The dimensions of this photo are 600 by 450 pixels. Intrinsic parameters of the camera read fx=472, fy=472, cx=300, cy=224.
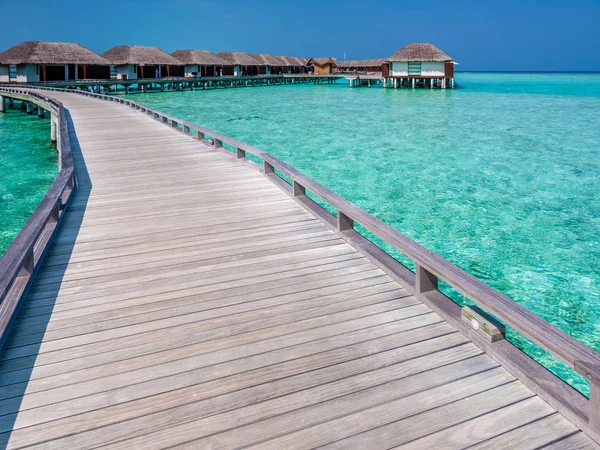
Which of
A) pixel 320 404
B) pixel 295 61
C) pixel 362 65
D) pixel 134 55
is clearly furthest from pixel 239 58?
pixel 320 404

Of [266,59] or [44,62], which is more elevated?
[266,59]

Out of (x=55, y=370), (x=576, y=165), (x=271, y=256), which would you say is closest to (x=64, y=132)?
(x=271, y=256)

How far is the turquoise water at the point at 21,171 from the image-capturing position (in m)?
10.6

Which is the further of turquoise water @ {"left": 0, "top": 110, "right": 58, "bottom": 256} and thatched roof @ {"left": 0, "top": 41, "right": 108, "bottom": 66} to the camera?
thatched roof @ {"left": 0, "top": 41, "right": 108, "bottom": 66}

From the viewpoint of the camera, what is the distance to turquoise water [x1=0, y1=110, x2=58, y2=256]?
10649 mm

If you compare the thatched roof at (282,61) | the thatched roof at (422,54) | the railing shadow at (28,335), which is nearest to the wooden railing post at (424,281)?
the railing shadow at (28,335)

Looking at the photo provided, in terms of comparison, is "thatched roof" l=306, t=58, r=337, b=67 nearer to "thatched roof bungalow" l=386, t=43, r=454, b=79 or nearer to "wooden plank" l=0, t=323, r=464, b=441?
"thatched roof bungalow" l=386, t=43, r=454, b=79

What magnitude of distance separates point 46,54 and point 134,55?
11.9m

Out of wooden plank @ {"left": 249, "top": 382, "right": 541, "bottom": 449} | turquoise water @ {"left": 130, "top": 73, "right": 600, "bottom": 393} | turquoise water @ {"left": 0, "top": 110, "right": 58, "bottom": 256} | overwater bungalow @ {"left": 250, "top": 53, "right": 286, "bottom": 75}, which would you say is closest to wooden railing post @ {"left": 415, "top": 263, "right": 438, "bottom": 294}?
wooden plank @ {"left": 249, "top": 382, "right": 541, "bottom": 449}

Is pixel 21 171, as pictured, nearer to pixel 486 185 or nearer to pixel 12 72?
pixel 486 185

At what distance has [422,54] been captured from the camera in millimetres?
56406

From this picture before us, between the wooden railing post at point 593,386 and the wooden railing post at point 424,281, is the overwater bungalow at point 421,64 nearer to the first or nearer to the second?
the wooden railing post at point 424,281

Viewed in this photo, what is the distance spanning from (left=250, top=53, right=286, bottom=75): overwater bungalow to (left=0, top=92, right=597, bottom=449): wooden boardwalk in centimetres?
8196

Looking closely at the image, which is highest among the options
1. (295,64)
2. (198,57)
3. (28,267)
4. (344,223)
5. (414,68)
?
(295,64)
